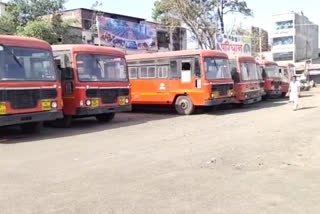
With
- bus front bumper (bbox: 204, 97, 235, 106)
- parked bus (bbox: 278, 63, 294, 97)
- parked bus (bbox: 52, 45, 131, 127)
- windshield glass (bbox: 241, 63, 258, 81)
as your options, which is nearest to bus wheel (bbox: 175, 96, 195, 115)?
bus front bumper (bbox: 204, 97, 235, 106)

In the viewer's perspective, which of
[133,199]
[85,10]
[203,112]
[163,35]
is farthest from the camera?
[163,35]

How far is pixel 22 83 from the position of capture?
11.5 metres

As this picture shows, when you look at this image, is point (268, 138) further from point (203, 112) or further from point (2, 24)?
point (2, 24)

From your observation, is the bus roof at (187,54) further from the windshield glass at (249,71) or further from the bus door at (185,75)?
the windshield glass at (249,71)

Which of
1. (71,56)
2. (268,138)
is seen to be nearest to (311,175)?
(268,138)

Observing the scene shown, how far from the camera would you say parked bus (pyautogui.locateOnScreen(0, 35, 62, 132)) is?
36.7 feet

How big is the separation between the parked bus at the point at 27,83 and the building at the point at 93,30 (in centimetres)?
1447

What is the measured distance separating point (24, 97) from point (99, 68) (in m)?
3.31

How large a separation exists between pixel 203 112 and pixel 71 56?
22.3 ft

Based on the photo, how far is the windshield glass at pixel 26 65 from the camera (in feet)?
37.0

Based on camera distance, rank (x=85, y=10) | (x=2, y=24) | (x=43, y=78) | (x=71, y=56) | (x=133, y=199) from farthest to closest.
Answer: (x=85, y=10), (x=2, y=24), (x=71, y=56), (x=43, y=78), (x=133, y=199)

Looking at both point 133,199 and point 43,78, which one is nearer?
point 133,199

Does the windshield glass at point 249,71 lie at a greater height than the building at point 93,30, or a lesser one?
lesser

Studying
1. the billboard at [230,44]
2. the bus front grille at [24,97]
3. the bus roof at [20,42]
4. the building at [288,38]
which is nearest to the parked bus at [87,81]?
the bus roof at [20,42]
